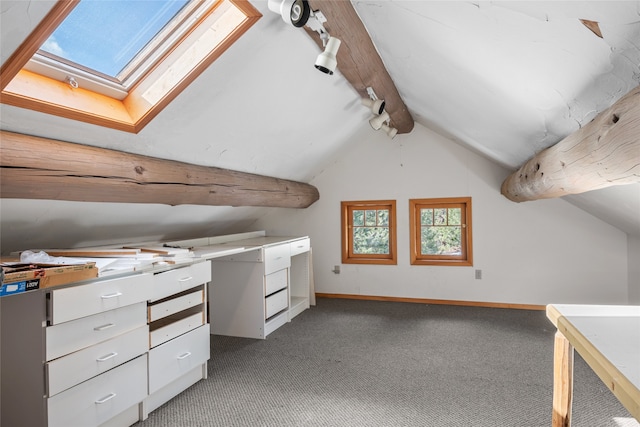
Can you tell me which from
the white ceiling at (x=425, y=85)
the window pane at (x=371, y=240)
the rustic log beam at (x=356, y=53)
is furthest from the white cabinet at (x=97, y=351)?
the window pane at (x=371, y=240)

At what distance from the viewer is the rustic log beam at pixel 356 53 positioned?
1.92 meters

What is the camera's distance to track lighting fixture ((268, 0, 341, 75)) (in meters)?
1.62

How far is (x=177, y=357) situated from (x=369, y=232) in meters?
3.15

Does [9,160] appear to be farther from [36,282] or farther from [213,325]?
[213,325]

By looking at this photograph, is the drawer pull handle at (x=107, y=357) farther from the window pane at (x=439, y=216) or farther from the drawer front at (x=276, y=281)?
the window pane at (x=439, y=216)

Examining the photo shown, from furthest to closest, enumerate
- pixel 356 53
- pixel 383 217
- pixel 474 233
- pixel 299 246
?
pixel 383 217, pixel 474 233, pixel 299 246, pixel 356 53

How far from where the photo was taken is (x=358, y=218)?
5000 mm

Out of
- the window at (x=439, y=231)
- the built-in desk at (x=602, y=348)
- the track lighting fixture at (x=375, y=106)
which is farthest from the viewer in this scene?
the window at (x=439, y=231)

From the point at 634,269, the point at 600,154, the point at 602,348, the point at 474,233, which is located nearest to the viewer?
the point at 602,348

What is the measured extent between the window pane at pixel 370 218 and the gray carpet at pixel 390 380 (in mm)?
1466

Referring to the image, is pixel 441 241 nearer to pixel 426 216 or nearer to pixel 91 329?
pixel 426 216

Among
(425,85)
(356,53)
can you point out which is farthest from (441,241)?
(356,53)

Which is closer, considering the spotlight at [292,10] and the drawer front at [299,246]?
the spotlight at [292,10]

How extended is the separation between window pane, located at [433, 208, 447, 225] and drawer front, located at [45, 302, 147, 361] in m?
3.56
